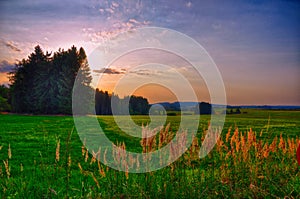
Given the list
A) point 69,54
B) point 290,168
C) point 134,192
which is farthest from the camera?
point 69,54

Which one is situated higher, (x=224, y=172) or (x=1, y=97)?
(x=1, y=97)

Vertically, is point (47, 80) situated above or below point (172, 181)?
above

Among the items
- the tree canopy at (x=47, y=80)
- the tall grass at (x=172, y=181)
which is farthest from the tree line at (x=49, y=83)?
the tall grass at (x=172, y=181)

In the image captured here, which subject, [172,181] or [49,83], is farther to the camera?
[49,83]

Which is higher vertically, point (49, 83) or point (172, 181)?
point (49, 83)

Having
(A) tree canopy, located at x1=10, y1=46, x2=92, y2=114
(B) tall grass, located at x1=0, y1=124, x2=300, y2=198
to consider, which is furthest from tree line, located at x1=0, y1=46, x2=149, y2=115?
(B) tall grass, located at x1=0, y1=124, x2=300, y2=198

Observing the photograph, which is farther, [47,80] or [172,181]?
[47,80]

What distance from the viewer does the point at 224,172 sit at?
432 cm

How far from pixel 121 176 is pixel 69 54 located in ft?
→ 122

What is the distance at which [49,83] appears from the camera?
37438 mm

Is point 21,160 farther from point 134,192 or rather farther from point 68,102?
point 68,102

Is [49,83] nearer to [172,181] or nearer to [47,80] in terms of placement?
[47,80]

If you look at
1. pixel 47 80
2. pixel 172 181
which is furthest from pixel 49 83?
pixel 172 181

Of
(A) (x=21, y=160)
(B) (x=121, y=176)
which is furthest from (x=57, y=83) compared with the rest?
(B) (x=121, y=176)
